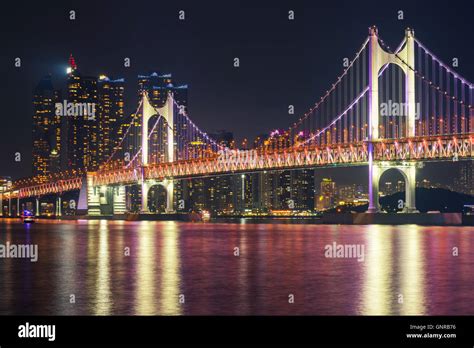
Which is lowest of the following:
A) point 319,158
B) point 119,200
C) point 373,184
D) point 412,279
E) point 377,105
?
point 412,279

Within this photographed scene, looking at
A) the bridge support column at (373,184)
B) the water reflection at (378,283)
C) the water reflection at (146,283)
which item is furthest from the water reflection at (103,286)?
the bridge support column at (373,184)

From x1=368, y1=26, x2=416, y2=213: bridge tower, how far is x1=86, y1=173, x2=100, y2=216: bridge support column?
55383 millimetres

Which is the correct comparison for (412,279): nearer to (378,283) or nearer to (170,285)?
(378,283)

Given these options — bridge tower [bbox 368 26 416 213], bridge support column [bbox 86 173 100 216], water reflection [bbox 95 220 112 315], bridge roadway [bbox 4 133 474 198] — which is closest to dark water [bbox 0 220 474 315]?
water reflection [bbox 95 220 112 315]

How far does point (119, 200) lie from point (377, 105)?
63245mm

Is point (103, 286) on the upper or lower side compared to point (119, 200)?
lower

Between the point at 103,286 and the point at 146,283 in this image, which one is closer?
the point at 103,286

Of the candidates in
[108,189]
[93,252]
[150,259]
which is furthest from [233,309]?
[108,189]

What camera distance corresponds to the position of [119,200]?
433 feet

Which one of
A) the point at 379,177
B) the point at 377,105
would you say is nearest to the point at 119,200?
the point at 379,177

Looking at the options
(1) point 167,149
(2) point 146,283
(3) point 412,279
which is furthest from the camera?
(1) point 167,149

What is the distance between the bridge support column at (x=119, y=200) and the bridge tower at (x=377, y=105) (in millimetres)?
58001
